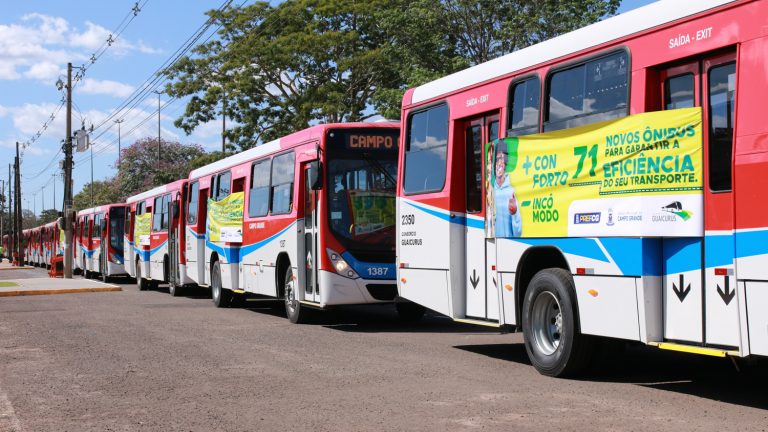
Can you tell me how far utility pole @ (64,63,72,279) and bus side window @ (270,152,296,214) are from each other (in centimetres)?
2503

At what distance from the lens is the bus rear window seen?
39.7 ft

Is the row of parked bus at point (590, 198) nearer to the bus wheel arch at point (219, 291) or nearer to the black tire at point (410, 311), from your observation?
the black tire at point (410, 311)

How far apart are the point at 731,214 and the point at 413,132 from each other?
602 cm

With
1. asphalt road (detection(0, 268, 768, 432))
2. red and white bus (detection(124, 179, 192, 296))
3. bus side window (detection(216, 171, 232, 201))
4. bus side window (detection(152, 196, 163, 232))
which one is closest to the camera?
asphalt road (detection(0, 268, 768, 432))

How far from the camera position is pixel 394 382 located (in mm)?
9703

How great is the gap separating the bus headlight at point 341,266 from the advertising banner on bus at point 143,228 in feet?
53.7

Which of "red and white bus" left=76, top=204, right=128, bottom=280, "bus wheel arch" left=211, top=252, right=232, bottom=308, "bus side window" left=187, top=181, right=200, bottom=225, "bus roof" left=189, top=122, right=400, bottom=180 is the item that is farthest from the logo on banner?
"red and white bus" left=76, top=204, right=128, bottom=280

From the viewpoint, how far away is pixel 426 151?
41.2 ft

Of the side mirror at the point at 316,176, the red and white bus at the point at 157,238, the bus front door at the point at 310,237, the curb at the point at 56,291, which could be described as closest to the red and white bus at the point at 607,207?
the side mirror at the point at 316,176

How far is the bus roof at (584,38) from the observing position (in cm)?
830

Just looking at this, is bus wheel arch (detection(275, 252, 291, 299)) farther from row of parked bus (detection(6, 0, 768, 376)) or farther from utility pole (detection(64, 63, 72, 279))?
utility pole (detection(64, 63, 72, 279))

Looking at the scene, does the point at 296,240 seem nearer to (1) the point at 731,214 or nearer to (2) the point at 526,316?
(2) the point at 526,316

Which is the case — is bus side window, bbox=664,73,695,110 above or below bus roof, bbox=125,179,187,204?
below

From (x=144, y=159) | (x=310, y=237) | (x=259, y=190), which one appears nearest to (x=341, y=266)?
(x=310, y=237)
